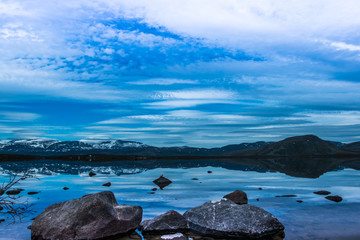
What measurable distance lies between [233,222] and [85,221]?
7368 mm

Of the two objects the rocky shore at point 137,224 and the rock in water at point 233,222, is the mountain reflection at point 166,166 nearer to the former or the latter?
the rock in water at point 233,222

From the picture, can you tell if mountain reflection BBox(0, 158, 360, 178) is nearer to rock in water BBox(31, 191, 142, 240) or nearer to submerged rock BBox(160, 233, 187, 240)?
submerged rock BBox(160, 233, 187, 240)

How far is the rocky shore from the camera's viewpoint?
1508cm

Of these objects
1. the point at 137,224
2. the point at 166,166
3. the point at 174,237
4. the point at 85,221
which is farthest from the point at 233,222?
the point at 166,166

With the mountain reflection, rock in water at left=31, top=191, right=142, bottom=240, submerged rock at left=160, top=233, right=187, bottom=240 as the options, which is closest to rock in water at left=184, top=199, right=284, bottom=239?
submerged rock at left=160, top=233, right=187, bottom=240

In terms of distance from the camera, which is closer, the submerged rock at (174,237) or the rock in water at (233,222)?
the submerged rock at (174,237)

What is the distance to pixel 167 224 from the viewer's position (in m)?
15.9

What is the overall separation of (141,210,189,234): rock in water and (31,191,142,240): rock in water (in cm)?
99

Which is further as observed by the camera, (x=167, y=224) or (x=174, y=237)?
(x=167, y=224)

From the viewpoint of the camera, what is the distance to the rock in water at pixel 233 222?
15.4 m

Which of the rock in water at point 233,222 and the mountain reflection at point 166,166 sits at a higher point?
the rock in water at point 233,222

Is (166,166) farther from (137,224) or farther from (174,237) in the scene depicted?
(174,237)

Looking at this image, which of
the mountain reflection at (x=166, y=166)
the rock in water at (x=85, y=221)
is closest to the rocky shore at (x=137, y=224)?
the rock in water at (x=85, y=221)

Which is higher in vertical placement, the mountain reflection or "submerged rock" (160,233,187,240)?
"submerged rock" (160,233,187,240)
